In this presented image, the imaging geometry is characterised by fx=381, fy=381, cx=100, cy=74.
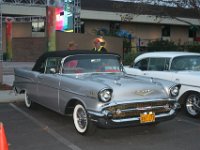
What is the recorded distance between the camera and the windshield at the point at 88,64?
24.0 ft

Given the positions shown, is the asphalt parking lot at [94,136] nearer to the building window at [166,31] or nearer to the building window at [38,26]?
the building window at [38,26]

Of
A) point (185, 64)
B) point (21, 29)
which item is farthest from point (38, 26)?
point (185, 64)

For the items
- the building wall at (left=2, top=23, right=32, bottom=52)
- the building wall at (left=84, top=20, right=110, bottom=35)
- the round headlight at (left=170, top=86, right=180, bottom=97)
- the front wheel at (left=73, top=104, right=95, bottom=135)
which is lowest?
the front wheel at (left=73, top=104, right=95, bottom=135)

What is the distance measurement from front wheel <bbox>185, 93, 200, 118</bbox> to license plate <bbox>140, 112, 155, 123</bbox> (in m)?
2.06

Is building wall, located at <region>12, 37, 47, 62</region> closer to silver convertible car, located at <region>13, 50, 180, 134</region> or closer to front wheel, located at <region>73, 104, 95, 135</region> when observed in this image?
silver convertible car, located at <region>13, 50, 180, 134</region>

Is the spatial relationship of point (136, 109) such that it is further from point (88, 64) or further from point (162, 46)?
point (162, 46)

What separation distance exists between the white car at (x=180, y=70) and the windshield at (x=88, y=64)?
5.17 feet

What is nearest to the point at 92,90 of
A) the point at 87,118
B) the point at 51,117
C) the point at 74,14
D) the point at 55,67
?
the point at 87,118

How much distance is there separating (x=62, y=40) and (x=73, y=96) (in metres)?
17.5

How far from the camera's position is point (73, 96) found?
6.65 meters

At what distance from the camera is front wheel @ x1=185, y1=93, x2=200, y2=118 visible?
802cm

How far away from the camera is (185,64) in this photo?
352 inches

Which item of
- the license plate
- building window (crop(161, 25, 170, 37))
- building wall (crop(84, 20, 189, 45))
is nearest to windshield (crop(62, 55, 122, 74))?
the license plate

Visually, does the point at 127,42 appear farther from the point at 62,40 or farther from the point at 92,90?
the point at 92,90
